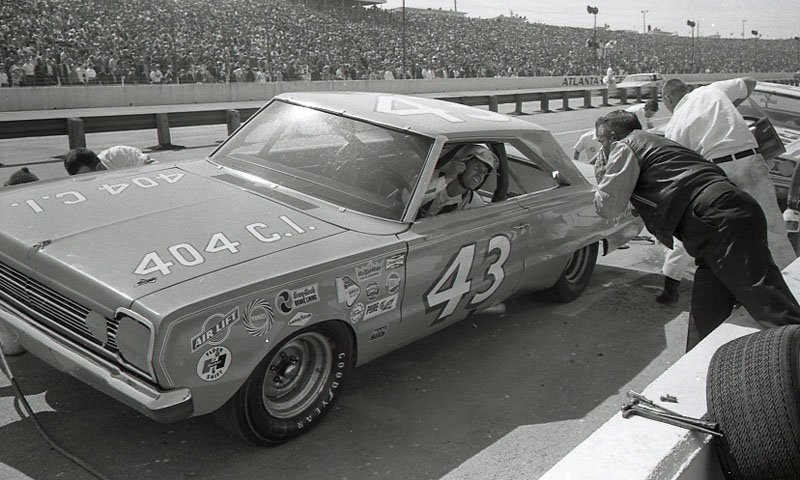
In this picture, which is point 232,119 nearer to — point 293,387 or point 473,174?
point 473,174

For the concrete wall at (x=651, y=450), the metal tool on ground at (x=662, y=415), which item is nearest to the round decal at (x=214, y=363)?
the concrete wall at (x=651, y=450)

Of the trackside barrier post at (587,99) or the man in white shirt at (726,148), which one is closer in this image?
the man in white shirt at (726,148)

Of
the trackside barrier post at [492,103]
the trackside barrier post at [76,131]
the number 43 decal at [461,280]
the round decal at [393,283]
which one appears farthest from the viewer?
the trackside barrier post at [492,103]

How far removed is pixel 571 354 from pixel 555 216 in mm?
926

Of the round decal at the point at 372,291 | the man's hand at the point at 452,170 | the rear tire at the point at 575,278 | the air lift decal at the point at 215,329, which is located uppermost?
the man's hand at the point at 452,170

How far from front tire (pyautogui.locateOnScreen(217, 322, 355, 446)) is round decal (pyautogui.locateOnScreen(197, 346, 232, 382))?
0.20 meters

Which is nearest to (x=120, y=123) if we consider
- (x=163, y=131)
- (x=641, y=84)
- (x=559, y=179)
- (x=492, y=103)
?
(x=163, y=131)

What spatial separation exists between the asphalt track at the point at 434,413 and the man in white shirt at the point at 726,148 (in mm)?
956

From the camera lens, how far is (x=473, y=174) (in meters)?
4.45

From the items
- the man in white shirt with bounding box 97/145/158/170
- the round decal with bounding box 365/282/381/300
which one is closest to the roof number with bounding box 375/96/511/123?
the round decal with bounding box 365/282/381/300

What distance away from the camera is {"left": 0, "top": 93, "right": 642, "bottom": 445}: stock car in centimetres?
289

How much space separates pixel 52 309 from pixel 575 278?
12.4ft

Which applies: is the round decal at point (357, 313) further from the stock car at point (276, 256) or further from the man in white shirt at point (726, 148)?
the man in white shirt at point (726, 148)

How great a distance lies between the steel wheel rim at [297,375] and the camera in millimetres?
3305
